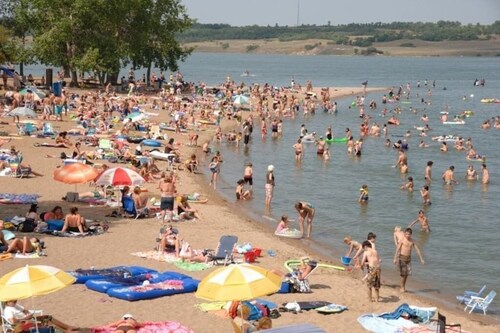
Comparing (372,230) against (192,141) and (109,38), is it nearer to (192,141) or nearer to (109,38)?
(192,141)

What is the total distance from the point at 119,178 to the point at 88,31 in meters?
35.9

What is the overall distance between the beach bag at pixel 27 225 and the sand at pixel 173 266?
1.82 ft

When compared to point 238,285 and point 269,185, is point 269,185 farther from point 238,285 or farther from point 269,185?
point 238,285

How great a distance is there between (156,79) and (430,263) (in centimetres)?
4600

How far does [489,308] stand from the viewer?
16.2 metres

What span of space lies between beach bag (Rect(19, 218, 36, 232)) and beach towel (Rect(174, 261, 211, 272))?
3824mm

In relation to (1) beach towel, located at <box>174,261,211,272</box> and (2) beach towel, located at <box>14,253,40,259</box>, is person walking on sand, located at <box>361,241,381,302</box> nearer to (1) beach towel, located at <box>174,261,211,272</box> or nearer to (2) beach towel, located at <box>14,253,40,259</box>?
(1) beach towel, located at <box>174,261,211,272</box>

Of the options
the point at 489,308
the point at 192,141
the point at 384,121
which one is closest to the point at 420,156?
the point at 192,141

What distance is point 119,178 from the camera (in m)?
20.3

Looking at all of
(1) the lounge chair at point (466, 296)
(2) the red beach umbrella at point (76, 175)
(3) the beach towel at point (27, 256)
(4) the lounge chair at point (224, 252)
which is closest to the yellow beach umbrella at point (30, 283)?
(3) the beach towel at point (27, 256)

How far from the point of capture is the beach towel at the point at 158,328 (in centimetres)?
1183

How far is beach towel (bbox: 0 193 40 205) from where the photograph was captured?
69.6 ft

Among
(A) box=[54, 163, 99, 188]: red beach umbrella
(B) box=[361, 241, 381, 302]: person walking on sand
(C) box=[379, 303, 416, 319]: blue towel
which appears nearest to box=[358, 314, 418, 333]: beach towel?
(C) box=[379, 303, 416, 319]: blue towel

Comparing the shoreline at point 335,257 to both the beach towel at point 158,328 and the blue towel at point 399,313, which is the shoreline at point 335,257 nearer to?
the blue towel at point 399,313
